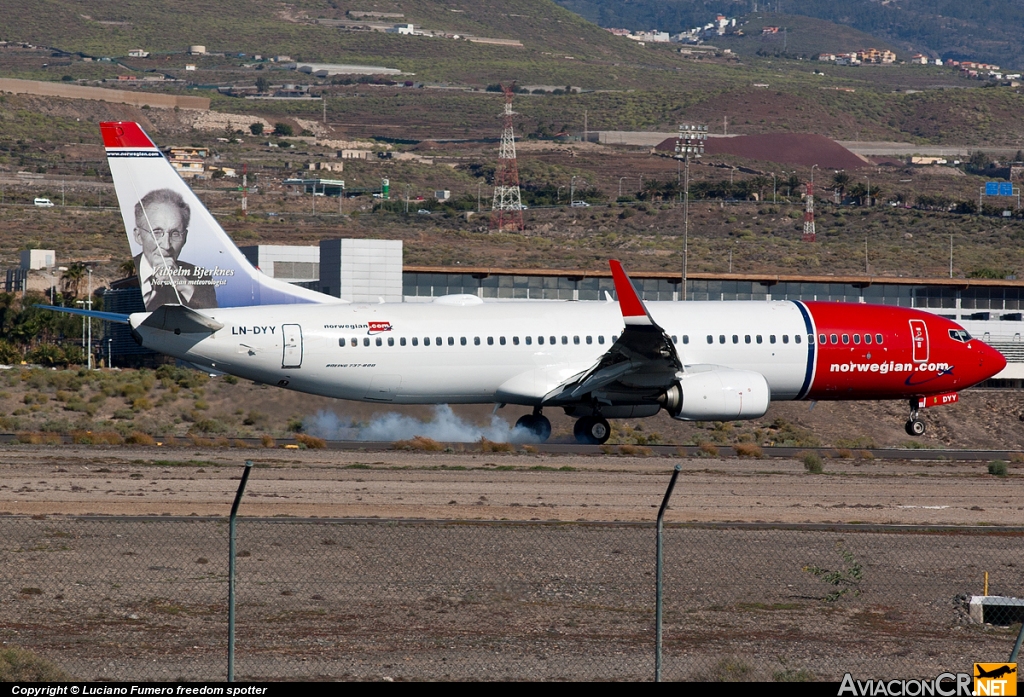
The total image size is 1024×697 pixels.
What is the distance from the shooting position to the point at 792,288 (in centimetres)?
6762

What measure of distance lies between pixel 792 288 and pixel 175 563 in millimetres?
52114

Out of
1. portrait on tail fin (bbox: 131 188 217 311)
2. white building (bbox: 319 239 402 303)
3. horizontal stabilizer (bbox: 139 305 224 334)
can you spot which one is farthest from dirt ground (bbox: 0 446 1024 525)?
white building (bbox: 319 239 402 303)

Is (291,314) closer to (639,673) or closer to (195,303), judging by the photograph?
(195,303)

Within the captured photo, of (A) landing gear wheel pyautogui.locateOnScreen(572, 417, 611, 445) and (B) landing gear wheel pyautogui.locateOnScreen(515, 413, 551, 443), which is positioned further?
(B) landing gear wheel pyautogui.locateOnScreen(515, 413, 551, 443)

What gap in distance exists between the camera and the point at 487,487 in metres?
27.0

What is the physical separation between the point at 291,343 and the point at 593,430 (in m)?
8.36

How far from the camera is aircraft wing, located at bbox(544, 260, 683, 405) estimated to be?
33.2 metres

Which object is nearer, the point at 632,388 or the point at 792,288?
the point at 632,388

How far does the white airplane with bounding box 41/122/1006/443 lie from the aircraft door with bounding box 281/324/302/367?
0.03 metres

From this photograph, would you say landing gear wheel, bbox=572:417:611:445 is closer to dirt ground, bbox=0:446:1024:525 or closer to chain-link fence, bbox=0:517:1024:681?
dirt ground, bbox=0:446:1024:525

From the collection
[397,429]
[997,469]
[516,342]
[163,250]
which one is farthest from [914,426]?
[163,250]

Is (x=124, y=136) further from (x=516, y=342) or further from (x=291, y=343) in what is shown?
(x=516, y=342)

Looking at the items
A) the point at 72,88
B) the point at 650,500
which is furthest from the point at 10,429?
the point at 72,88

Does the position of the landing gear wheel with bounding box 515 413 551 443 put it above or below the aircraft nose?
below
